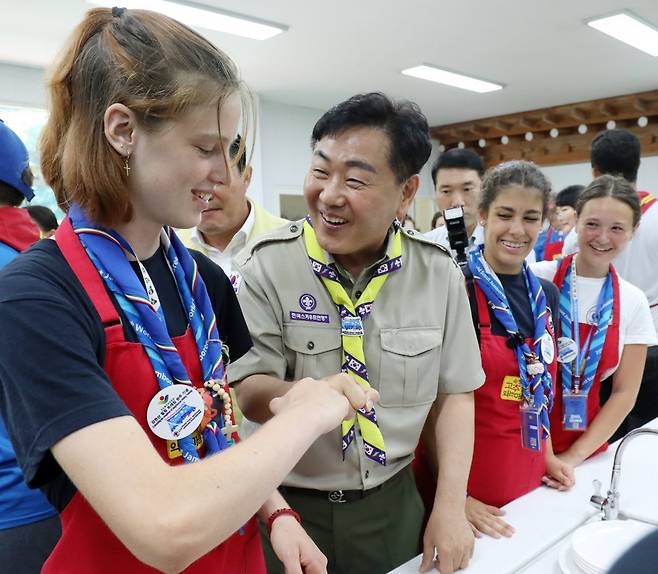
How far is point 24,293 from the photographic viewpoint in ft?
2.15

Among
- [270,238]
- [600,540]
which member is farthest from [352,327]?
[600,540]

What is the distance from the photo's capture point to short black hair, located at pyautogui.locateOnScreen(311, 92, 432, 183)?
4.53 feet

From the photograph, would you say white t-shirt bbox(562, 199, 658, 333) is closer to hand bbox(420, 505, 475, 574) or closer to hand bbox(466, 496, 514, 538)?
hand bbox(466, 496, 514, 538)

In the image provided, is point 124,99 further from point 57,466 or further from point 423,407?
point 423,407

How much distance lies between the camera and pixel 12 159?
1.42m

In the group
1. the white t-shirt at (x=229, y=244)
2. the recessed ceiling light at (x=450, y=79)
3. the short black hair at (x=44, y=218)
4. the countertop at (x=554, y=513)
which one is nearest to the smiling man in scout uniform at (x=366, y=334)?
the countertop at (x=554, y=513)

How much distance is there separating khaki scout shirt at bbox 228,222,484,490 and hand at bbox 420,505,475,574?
0.19 m

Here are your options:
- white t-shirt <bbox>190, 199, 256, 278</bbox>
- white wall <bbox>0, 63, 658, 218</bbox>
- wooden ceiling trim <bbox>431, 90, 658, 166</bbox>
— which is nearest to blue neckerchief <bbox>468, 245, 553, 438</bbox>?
white t-shirt <bbox>190, 199, 256, 278</bbox>

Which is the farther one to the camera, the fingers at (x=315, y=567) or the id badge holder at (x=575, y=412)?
the id badge holder at (x=575, y=412)

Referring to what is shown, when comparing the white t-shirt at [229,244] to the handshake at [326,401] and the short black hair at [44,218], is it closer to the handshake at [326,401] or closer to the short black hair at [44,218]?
the handshake at [326,401]

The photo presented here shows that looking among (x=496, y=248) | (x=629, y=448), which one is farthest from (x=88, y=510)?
(x=629, y=448)

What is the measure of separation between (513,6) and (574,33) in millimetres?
1088

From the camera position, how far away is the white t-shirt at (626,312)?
2.03 m

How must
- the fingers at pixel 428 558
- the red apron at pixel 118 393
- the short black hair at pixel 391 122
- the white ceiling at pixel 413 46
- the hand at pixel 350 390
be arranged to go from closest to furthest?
1. the red apron at pixel 118 393
2. the hand at pixel 350 390
3. the fingers at pixel 428 558
4. the short black hair at pixel 391 122
5. the white ceiling at pixel 413 46
